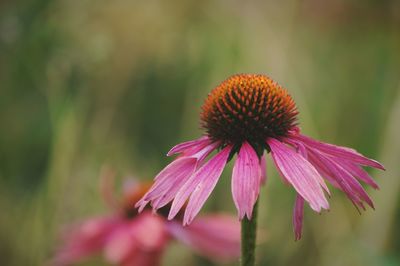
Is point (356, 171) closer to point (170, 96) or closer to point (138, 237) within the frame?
point (138, 237)

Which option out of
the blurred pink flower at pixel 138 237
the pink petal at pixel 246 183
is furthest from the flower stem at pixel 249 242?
the blurred pink flower at pixel 138 237

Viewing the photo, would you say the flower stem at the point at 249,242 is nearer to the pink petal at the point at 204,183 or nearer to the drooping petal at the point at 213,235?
the pink petal at the point at 204,183

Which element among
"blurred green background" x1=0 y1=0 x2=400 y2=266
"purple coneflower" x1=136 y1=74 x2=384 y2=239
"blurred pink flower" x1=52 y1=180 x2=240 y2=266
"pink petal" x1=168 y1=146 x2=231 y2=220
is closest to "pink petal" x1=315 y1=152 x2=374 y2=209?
"purple coneflower" x1=136 y1=74 x2=384 y2=239

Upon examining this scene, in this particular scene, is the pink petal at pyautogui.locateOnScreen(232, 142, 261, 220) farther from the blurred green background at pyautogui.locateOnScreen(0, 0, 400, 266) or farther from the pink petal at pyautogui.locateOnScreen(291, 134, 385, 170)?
Result: the blurred green background at pyautogui.locateOnScreen(0, 0, 400, 266)

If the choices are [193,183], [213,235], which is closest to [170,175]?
[193,183]

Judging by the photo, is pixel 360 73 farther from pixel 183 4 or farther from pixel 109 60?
pixel 109 60

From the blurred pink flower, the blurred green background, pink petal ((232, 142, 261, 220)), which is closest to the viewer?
pink petal ((232, 142, 261, 220))
